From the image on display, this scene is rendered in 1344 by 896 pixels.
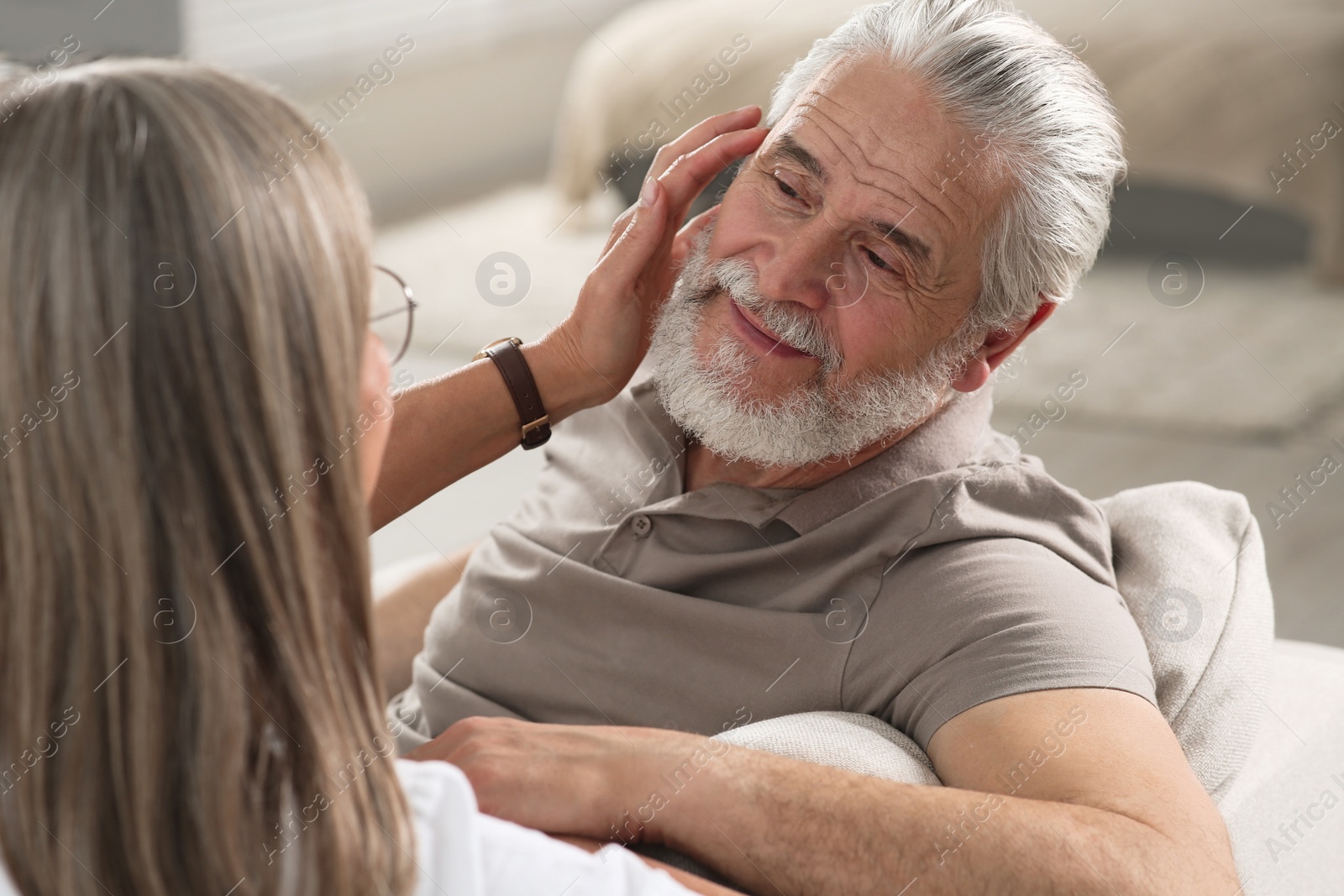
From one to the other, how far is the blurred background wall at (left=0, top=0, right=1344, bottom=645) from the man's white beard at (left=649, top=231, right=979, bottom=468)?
148 centimetres

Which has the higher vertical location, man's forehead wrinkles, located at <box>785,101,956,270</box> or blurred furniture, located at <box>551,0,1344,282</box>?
man's forehead wrinkles, located at <box>785,101,956,270</box>

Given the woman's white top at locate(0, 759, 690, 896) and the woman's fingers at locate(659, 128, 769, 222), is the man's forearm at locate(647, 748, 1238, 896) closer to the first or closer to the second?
the woman's white top at locate(0, 759, 690, 896)

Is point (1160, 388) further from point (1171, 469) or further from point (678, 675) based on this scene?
point (678, 675)

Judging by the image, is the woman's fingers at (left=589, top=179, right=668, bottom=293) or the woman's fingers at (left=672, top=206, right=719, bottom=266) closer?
the woman's fingers at (left=589, top=179, right=668, bottom=293)

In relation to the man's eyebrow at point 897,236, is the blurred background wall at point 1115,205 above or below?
below

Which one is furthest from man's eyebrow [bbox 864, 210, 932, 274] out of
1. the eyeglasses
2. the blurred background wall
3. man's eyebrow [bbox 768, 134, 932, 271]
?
the blurred background wall

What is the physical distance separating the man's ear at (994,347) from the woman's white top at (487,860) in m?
0.86

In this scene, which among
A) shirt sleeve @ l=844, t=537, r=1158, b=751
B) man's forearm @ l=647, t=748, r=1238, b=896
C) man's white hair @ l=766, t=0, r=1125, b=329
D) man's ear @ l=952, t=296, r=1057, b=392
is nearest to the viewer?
man's forearm @ l=647, t=748, r=1238, b=896

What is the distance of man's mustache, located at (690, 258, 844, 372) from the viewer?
4.60 ft

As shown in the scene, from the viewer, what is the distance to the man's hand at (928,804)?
99cm

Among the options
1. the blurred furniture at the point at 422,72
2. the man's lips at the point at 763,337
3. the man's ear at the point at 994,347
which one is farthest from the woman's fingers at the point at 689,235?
the blurred furniture at the point at 422,72

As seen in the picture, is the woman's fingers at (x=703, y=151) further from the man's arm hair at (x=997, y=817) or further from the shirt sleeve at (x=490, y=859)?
the shirt sleeve at (x=490, y=859)

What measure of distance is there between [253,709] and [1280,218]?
15.0 feet

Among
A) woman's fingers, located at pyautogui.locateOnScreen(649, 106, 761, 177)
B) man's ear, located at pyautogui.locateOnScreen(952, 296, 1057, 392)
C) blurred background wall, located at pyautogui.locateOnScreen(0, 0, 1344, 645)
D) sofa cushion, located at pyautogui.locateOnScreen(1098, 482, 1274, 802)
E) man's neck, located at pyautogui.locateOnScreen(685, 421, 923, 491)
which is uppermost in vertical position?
woman's fingers, located at pyautogui.locateOnScreen(649, 106, 761, 177)
